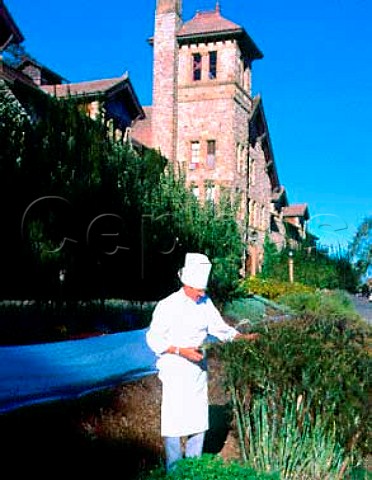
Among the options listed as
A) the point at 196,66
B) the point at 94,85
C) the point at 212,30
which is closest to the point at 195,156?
the point at 196,66

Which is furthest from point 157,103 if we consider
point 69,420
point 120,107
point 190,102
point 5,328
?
point 69,420

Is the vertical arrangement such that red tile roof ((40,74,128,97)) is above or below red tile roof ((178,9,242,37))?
below

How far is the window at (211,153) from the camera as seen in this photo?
3611cm

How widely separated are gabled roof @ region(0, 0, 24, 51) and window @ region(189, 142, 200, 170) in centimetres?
1795

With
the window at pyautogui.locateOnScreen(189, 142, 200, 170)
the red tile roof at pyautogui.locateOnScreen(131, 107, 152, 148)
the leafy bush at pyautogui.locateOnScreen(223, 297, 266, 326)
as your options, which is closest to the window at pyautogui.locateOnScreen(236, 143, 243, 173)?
the window at pyautogui.locateOnScreen(189, 142, 200, 170)

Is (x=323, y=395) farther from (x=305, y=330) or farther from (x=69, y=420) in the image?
(x=69, y=420)

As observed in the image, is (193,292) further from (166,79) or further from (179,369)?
(166,79)

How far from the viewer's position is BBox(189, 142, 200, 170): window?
3625 centimetres

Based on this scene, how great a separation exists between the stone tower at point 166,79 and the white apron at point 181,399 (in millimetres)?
31263

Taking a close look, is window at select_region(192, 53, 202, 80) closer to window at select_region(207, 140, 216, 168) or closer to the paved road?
window at select_region(207, 140, 216, 168)

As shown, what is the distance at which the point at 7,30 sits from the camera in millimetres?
18500

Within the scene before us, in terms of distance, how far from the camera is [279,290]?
25109mm

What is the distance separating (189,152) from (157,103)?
3188 millimetres

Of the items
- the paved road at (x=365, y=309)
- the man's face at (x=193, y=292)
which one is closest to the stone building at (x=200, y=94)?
the paved road at (x=365, y=309)
